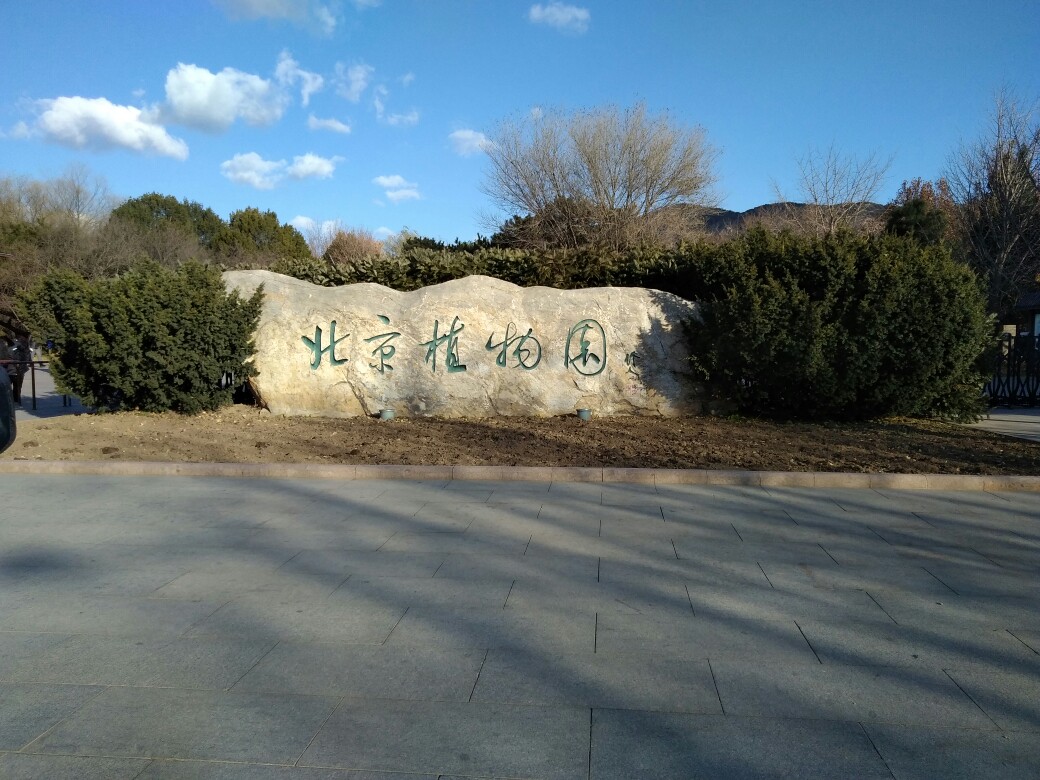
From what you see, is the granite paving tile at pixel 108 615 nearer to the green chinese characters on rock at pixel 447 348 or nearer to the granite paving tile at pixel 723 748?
the granite paving tile at pixel 723 748

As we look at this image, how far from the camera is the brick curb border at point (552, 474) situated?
759cm

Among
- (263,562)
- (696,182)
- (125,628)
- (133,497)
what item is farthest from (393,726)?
(696,182)

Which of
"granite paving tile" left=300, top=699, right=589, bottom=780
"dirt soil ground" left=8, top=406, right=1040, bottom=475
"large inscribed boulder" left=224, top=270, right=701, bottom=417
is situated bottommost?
"granite paving tile" left=300, top=699, right=589, bottom=780

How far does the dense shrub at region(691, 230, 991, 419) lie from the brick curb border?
3828 millimetres

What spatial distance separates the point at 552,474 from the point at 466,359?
179 inches

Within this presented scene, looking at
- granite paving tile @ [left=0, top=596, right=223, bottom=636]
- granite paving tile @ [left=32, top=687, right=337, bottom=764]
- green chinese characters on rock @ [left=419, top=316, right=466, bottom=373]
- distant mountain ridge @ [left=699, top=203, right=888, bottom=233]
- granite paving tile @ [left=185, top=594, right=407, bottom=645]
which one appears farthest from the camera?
distant mountain ridge @ [left=699, top=203, right=888, bottom=233]

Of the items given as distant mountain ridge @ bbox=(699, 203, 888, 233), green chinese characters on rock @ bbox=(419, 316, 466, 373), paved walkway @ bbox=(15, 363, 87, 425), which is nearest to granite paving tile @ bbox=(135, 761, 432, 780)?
green chinese characters on rock @ bbox=(419, 316, 466, 373)

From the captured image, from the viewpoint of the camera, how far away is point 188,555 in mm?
5496

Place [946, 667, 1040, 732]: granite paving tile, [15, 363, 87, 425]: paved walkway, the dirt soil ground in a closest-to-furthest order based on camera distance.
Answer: [946, 667, 1040, 732]: granite paving tile < the dirt soil ground < [15, 363, 87, 425]: paved walkway

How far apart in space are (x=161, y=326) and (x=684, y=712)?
10.4 metres

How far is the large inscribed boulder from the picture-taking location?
12.2 m

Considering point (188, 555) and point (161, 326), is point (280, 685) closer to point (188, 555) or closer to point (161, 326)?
point (188, 555)

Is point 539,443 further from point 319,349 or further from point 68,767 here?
point 68,767

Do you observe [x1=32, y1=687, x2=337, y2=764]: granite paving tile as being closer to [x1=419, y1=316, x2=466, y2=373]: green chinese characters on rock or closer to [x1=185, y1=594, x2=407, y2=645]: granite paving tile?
[x1=185, y1=594, x2=407, y2=645]: granite paving tile
